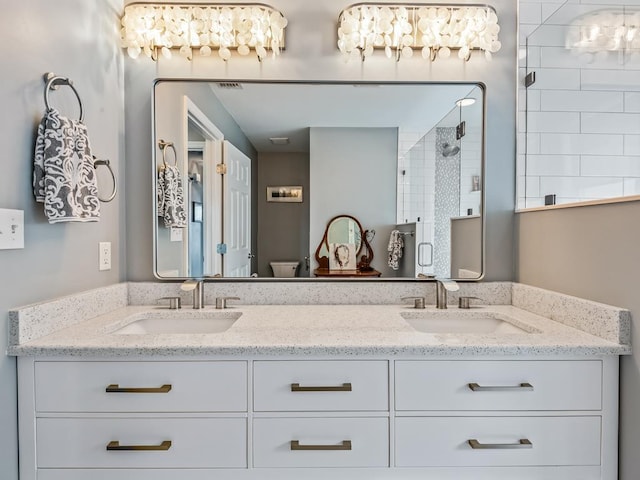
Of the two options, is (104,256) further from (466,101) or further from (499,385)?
(466,101)

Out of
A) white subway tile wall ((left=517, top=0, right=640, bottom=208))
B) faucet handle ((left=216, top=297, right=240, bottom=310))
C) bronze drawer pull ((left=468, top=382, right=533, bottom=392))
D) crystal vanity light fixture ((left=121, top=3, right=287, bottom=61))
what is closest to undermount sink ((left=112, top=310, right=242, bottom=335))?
faucet handle ((left=216, top=297, right=240, bottom=310))

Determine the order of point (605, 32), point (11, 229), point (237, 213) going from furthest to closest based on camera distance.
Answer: point (237, 213)
point (605, 32)
point (11, 229)

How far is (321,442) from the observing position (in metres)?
1.16

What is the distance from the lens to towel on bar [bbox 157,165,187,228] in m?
1.74

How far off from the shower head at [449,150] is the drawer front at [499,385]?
3.17ft

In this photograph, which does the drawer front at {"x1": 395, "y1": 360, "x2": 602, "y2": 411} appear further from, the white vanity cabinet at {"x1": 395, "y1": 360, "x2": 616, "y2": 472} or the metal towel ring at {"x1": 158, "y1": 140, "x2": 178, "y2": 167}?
the metal towel ring at {"x1": 158, "y1": 140, "x2": 178, "y2": 167}

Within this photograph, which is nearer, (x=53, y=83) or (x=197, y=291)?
(x=53, y=83)

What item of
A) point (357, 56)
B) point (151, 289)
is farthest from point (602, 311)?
point (151, 289)

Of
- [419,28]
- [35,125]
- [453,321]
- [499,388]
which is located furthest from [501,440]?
[35,125]

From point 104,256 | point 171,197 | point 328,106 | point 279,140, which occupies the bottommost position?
point 104,256

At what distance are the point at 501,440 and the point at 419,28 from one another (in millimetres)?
1591

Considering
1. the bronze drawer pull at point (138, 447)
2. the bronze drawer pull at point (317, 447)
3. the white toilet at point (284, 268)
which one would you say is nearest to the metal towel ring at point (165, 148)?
the white toilet at point (284, 268)

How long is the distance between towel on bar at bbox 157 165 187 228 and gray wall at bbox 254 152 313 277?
1.14 ft

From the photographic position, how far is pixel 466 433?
3.84 ft
